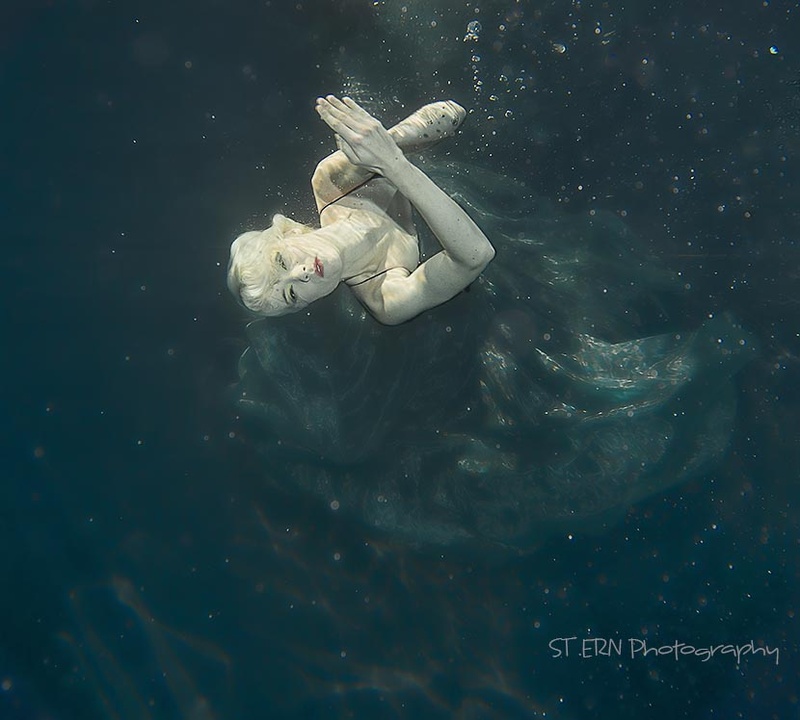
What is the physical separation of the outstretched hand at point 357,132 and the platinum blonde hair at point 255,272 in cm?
50

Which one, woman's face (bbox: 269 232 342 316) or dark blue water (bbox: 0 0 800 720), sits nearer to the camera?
woman's face (bbox: 269 232 342 316)

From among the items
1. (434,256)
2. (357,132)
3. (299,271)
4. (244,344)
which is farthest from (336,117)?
(244,344)

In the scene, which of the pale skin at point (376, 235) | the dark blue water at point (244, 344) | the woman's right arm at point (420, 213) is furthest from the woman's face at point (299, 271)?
the dark blue water at point (244, 344)

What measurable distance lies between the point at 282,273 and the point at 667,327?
3389mm

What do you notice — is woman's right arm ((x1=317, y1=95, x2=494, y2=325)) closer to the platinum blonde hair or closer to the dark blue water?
the platinum blonde hair

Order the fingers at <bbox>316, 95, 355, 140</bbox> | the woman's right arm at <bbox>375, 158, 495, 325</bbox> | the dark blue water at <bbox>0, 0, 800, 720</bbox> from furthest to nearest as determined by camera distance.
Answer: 1. the dark blue water at <bbox>0, 0, 800, 720</bbox>
2. the woman's right arm at <bbox>375, 158, 495, 325</bbox>
3. the fingers at <bbox>316, 95, 355, 140</bbox>

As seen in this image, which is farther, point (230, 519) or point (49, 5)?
point (230, 519)

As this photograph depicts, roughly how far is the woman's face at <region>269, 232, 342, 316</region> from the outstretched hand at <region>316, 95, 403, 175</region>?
427 mm

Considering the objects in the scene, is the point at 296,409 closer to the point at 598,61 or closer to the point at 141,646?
the point at 141,646

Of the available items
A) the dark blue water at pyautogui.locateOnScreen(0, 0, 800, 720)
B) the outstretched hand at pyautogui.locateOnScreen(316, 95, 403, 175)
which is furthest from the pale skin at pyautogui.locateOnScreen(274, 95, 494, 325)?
the dark blue water at pyautogui.locateOnScreen(0, 0, 800, 720)

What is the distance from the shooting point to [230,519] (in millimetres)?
4422

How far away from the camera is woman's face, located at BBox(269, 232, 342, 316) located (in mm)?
2086

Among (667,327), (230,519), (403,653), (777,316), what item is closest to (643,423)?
(667,327)

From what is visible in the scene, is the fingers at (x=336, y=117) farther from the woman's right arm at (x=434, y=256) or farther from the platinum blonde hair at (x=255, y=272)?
the platinum blonde hair at (x=255, y=272)
